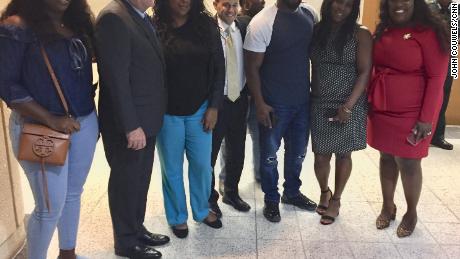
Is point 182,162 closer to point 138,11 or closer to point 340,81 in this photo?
point 138,11

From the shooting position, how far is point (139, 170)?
1.98 metres

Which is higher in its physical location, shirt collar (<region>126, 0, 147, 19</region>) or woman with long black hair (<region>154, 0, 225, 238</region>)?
shirt collar (<region>126, 0, 147, 19</region>)

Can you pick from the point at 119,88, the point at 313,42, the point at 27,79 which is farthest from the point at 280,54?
the point at 27,79

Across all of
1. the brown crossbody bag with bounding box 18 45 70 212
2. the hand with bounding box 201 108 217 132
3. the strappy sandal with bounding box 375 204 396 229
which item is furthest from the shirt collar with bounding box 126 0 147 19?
the strappy sandal with bounding box 375 204 396 229

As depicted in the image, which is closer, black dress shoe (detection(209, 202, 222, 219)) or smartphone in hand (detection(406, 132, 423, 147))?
smartphone in hand (detection(406, 132, 423, 147))

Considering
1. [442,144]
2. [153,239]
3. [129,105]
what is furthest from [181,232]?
[442,144]

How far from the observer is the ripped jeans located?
7.90 ft

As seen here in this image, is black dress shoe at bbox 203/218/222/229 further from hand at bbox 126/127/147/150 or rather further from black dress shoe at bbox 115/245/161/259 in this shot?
hand at bbox 126/127/147/150

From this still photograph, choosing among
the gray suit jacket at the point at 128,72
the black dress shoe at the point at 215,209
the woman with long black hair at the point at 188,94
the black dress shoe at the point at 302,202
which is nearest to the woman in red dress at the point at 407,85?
the black dress shoe at the point at 302,202

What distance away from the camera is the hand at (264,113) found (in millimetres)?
2334

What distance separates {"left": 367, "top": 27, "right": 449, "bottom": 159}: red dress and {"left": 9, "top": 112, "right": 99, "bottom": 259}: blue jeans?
4.92 ft

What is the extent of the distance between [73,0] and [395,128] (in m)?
1.71

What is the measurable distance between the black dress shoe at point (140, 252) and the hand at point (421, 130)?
4.88ft

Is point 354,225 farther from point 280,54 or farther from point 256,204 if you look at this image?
point 280,54
